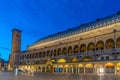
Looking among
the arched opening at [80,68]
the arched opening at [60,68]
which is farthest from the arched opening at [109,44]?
the arched opening at [60,68]

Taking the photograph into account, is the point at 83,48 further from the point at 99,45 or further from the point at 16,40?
the point at 16,40

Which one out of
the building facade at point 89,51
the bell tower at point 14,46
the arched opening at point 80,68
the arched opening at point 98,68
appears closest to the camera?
the arched opening at point 98,68

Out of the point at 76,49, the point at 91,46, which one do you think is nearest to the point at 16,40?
the point at 76,49

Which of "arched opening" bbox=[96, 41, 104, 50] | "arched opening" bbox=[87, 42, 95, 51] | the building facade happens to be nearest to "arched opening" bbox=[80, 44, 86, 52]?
the building facade

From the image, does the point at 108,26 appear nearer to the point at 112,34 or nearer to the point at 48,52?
the point at 112,34

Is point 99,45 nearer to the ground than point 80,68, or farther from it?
farther from it

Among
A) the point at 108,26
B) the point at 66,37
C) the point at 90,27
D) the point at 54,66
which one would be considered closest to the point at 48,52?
the point at 66,37

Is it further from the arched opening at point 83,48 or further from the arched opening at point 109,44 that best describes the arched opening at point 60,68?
the arched opening at point 109,44

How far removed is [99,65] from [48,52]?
129ft

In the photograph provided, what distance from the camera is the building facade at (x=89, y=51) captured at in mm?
57062

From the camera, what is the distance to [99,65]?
186 ft

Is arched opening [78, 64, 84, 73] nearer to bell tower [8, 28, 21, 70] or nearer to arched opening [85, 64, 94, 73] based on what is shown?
arched opening [85, 64, 94, 73]

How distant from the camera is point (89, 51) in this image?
68.2 meters

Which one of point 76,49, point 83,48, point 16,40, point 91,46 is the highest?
point 16,40
